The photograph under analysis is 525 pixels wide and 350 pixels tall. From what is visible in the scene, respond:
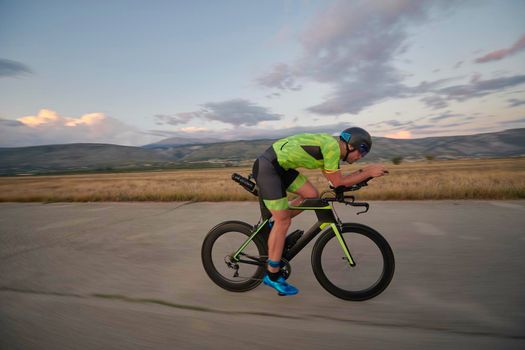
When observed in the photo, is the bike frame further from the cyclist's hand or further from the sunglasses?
the sunglasses

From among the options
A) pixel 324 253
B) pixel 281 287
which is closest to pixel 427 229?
pixel 324 253

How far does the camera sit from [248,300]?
2.79m

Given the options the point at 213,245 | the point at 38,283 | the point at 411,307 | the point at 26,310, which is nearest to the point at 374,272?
the point at 411,307

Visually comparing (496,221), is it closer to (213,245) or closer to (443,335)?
(443,335)

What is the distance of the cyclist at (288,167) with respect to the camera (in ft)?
8.82

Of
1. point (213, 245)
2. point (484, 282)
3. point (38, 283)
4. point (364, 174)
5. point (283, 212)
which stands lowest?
point (38, 283)

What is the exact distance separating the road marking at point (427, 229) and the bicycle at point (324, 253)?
2586mm

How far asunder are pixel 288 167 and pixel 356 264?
3.65ft

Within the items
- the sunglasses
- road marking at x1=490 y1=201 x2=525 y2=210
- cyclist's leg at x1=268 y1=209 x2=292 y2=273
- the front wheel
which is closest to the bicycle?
the front wheel

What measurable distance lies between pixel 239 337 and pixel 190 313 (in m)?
0.60

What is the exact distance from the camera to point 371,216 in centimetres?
622

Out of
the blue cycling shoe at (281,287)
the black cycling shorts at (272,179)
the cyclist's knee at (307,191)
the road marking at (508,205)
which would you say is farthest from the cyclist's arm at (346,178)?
the road marking at (508,205)

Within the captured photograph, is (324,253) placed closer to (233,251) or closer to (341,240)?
(341,240)

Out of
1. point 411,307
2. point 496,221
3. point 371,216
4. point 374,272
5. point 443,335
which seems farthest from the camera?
point 371,216
